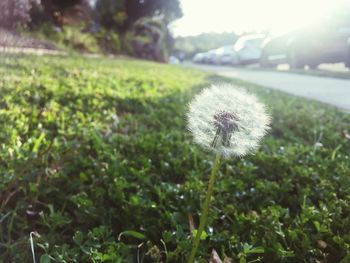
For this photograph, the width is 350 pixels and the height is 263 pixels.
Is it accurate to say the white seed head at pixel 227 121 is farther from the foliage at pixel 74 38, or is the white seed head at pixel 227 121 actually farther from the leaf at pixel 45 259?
the foliage at pixel 74 38

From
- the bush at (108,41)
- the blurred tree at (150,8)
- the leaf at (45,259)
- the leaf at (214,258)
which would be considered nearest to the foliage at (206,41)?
the blurred tree at (150,8)

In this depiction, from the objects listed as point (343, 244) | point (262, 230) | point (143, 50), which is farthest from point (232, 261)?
point (143, 50)

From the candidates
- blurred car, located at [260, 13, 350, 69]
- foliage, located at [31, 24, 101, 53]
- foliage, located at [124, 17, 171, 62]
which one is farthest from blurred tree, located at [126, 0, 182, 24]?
blurred car, located at [260, 13, 350, 69]

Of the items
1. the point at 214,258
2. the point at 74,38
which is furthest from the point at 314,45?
the point at 214,258

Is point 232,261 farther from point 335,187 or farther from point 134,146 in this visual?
point 134,146

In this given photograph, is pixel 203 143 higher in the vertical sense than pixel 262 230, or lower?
higher

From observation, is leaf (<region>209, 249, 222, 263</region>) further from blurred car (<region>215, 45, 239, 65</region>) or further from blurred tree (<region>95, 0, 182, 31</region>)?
blurred car (<region>215, 45, 239, 65</region>)
